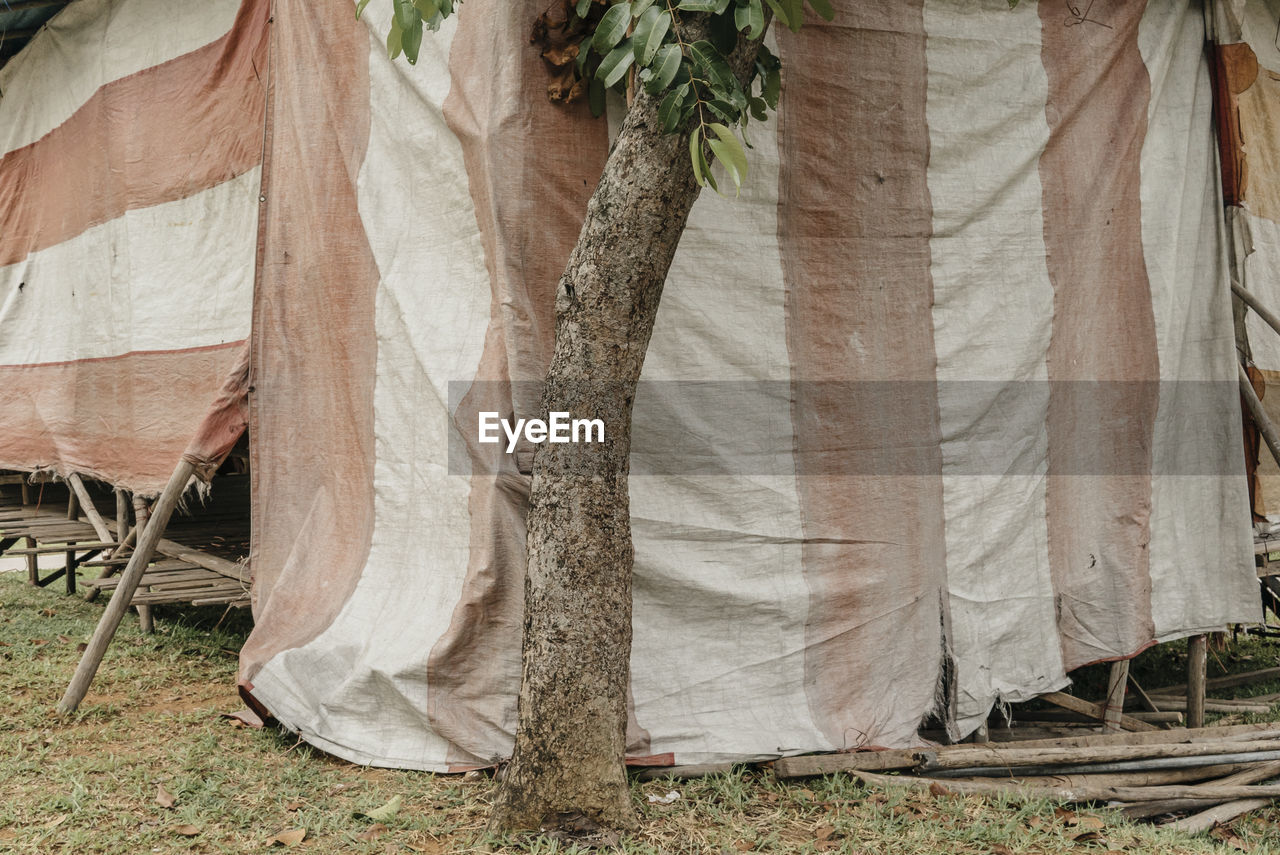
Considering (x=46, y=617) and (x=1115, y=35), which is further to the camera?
(x=46, y=617)

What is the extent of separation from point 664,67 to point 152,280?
3.76m

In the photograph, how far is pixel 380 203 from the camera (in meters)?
3.94

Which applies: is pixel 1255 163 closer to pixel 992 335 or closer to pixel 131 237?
pixel 992 335

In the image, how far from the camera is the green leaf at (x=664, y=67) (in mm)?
2670

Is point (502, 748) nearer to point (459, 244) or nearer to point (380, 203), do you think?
point (459, 244)

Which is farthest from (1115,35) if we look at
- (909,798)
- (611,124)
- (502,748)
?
(502,748)

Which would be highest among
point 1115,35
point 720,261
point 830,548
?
point 1115,35

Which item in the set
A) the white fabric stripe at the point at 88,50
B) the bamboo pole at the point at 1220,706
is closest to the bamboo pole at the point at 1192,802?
the bamboo pole at the point at 1220,706

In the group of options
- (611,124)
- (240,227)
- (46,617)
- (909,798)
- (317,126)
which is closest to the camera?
(909,798)

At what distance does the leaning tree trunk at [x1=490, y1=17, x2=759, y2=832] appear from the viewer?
2840mm

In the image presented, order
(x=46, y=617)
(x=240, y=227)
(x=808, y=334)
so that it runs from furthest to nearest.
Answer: (x=46, y=617)
(x=240, y=227)
(x=808, y=334)

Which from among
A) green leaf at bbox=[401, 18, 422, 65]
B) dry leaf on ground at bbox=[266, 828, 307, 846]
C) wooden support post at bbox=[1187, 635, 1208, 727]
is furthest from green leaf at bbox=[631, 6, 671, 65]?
wooden support post at bbox=[1187, 635, 1208, 727]

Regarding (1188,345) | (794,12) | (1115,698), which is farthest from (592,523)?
(1188,345)

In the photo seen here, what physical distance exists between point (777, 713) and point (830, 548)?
2.06ft
